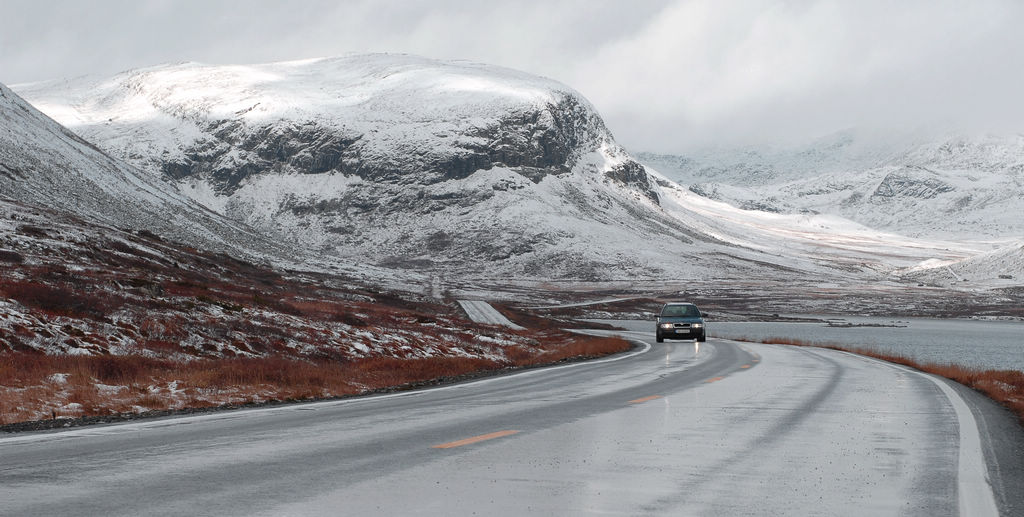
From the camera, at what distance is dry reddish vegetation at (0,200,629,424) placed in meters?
15.5

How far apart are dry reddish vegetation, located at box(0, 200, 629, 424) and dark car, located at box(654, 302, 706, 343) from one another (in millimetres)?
2798

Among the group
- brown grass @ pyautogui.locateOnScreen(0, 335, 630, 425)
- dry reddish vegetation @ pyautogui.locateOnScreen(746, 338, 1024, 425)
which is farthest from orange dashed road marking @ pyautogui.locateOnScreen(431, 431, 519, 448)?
dry reddish vegetation @ pyautogui.locateOnScreen(746, 338, 1024, 425)

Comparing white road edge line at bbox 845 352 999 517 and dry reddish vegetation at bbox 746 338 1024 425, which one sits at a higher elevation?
white road edge line at bbox 845 352 999 517

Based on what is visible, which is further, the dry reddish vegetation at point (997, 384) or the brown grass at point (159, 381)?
the dry reddish vegetation at point (997, 384)

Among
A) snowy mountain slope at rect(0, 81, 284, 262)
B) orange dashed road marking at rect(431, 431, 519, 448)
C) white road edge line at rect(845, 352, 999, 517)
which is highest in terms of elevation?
snowy mountain slope at rect(0, 81, 284, 262)

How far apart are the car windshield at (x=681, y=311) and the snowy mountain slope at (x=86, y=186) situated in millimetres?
87127

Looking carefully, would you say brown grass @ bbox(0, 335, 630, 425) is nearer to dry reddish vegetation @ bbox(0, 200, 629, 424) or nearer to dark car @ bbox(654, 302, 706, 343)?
dry reddish vegetation @ bbox(0, 200, 629, 424)

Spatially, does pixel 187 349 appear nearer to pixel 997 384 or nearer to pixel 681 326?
pixel 997 384

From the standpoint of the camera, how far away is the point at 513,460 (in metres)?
8.35

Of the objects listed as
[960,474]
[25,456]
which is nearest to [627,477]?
[960,474]

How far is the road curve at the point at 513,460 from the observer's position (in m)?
6.39

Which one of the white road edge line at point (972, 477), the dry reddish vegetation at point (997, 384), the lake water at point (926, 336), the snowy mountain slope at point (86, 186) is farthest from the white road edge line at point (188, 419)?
the snowy mountain slope at point (86, 186)

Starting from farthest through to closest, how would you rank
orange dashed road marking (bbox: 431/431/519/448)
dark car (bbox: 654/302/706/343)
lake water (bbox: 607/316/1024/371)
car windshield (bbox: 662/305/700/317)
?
lake water (bbox: 607/316/1024/371) < car windshield (bbox: 662/305/700/317) < dark car (bbox: 654/302/706/343) < orange dashed road marking (bbox: 431/431/519/448)

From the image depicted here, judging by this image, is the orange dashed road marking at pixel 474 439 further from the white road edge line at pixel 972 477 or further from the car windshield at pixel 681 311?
the car windshield at pixel 681 311
